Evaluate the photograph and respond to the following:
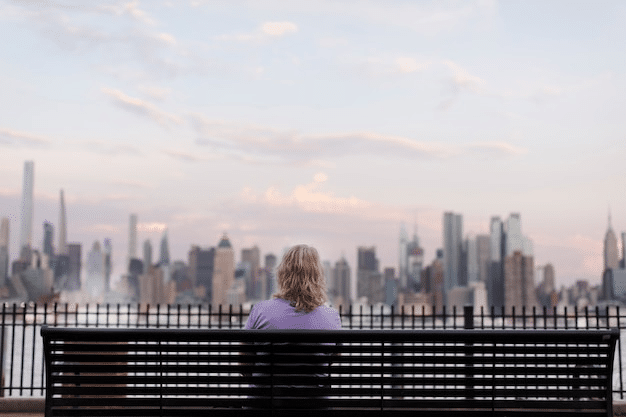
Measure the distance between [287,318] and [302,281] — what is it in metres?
0.24

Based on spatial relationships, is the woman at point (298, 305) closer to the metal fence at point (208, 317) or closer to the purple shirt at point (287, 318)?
the purple shirt at point (287, 318)

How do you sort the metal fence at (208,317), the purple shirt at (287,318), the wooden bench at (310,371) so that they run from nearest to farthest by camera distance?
1. the wooden bench at (310,371)
2. the purple shirt at (287,318)
3. the metal fence at (208,317)

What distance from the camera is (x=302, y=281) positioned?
3938 mm

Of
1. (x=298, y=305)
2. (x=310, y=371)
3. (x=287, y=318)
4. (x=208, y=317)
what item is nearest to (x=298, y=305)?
(x=298, y=305)

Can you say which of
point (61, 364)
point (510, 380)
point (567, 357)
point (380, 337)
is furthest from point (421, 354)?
point (61, 364)

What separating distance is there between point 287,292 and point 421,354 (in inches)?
35.6

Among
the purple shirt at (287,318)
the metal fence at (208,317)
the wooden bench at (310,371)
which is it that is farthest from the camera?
the metal fence at (208,317)

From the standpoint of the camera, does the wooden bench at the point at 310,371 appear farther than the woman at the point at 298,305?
No

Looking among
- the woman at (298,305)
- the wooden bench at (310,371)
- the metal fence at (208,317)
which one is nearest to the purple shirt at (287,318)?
the woman at (298,305)

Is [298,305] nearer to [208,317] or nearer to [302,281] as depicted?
[302,281]

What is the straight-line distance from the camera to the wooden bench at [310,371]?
3.58m

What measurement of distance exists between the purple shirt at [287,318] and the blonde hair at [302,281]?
4 cm

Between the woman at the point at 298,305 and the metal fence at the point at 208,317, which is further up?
the woman at the point at 298,305

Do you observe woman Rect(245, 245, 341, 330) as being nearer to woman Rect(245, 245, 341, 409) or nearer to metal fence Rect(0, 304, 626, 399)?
woman Rect(245, 245, 341, 409)
